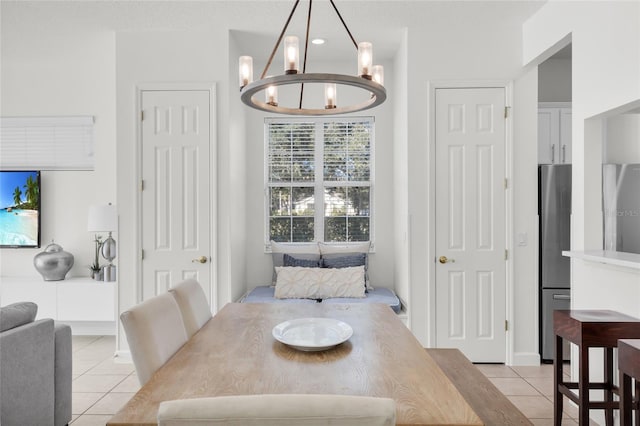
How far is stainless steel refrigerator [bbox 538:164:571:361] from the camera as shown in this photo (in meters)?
3.51

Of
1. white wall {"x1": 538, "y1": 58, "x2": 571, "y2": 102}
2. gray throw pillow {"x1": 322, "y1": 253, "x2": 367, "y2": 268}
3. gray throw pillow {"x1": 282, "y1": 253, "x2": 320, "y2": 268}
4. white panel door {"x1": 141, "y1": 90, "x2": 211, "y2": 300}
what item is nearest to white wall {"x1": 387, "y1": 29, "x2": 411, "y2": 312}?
gray throw pillow {"x1": 322, "y1": 253, "x2": 367, "y2": 268}

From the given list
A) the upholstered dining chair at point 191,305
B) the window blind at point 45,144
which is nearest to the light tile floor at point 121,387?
the upholstered dining chair at point 191,305

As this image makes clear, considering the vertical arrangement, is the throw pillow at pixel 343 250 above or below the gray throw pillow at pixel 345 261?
above

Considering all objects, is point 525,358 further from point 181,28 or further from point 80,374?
point 181,28

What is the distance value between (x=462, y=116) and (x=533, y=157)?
0.69 m

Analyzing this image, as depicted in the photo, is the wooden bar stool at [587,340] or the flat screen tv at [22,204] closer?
the wooden bar stool at [587,340]

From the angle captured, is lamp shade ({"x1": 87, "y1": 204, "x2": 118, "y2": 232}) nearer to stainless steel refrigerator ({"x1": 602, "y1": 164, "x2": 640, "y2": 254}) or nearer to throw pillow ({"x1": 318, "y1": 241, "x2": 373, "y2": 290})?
throw pillow ({"x1": 318, "y1": 241, "x2": 373, "y2": 290})

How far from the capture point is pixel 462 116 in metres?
3.54

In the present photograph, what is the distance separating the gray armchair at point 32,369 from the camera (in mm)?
2008

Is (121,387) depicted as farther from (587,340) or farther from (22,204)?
(587,340)

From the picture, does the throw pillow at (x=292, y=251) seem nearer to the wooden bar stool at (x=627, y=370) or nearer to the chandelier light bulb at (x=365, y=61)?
the chandelier light bulb at (x=365, y=61)

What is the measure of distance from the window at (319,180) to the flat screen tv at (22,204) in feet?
8.29

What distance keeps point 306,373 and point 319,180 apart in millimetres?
3212

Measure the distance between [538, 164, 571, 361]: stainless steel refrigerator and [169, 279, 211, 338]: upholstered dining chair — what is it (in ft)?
9.24
